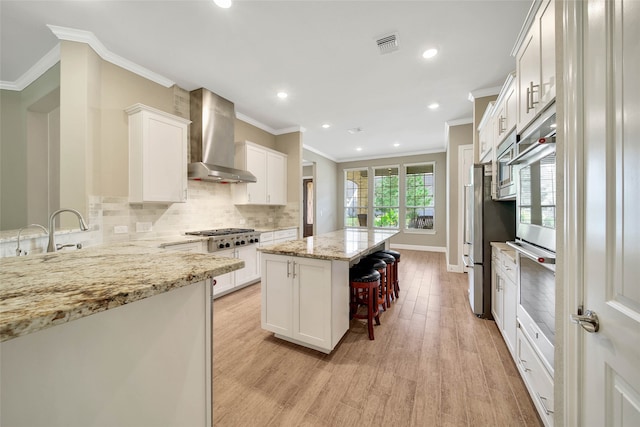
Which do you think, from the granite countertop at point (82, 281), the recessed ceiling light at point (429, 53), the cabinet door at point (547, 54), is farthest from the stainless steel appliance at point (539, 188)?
the granite countertop at point (82, 281)

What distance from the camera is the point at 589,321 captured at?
80 centimetres

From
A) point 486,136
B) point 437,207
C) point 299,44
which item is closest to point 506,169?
A: point 486,136

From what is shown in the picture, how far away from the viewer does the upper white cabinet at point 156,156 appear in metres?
2.67

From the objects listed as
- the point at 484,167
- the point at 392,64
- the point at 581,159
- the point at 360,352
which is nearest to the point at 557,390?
the point at 581,159

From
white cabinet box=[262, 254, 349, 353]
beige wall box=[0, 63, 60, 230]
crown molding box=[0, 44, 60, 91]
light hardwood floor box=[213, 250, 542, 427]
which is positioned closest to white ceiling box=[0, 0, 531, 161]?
crown molding box=[0, 44, 60, 91]

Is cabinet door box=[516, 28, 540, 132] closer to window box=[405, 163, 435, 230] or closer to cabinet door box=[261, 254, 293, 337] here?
cabinet door box=[261, 254, 293, 337]

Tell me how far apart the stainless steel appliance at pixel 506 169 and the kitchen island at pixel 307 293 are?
1.31 metres

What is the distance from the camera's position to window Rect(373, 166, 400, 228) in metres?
7.21

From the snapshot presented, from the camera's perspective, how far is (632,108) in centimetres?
66

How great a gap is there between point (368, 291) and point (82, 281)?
83.0 inches

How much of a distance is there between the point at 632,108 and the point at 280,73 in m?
3.01

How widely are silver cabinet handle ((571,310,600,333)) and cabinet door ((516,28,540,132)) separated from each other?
130 centimetres

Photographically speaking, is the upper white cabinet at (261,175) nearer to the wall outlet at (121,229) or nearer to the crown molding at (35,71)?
the wall outlet at (121,229)

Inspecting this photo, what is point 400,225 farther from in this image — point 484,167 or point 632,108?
point 632,108
